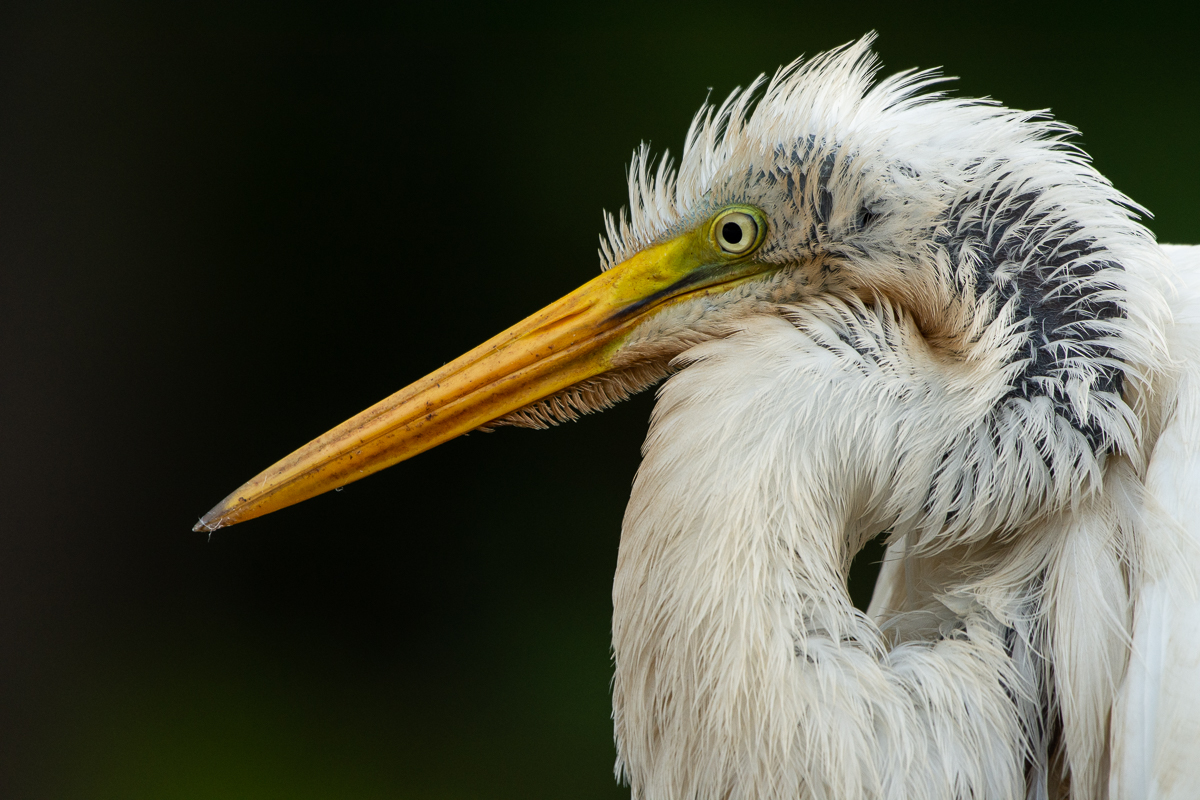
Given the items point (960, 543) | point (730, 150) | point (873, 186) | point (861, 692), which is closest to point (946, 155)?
point (873, 186)

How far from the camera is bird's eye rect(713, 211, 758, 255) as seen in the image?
770 mm

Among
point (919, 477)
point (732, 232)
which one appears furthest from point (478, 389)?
point (919, 477)

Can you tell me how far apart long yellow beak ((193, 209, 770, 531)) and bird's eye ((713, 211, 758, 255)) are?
64mm

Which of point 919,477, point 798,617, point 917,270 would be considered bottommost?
point 798,617

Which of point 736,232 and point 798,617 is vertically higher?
point 736,232

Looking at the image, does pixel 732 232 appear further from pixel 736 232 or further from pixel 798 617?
pixel 798 617

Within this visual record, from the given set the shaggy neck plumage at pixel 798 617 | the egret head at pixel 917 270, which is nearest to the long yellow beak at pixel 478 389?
the egret head at pixel 917 270

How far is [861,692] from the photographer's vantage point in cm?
67

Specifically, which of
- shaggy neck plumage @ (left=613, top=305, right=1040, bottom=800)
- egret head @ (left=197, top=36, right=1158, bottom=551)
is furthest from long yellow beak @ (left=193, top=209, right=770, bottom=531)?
shaggy neck plumage @ (left=613, top=305, right=1040, bottom=800)

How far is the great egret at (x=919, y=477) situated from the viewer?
0.68 metres

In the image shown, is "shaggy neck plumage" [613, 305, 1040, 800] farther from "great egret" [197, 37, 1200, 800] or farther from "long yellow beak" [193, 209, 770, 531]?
"long yellow beak" [193, 209, 770, 531]

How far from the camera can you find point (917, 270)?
28.1 inches

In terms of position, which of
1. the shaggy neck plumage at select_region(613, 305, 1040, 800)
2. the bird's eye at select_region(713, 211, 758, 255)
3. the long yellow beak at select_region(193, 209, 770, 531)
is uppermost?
the bird's eye at select_region(713, 211, 758, 255)

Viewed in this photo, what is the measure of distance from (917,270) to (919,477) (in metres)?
0.15
